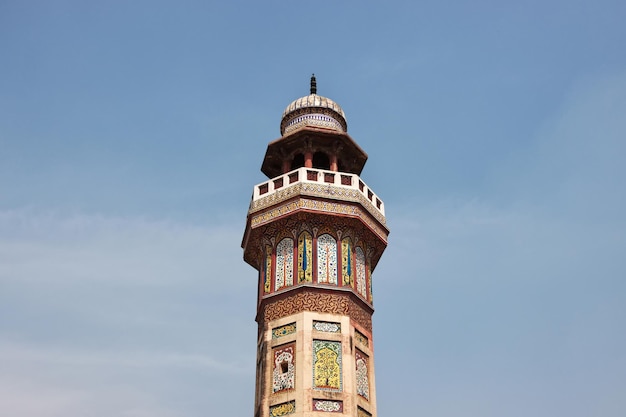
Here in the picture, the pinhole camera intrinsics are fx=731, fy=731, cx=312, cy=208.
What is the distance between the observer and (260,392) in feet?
62.7

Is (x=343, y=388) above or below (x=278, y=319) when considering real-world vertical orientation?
below

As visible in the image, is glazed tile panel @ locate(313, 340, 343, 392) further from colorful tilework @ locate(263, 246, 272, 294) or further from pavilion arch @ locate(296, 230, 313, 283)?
colorful tilework @ locate(263, 246, 272, 294)

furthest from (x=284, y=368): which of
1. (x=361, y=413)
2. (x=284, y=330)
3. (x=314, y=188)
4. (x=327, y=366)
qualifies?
(x=314, y=188)

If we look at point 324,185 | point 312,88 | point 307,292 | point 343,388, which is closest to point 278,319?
point 307,292

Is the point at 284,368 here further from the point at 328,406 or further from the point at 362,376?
the point at 362,376

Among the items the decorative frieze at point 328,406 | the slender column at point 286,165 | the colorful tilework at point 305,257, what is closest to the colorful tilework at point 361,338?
the colorful tilework at point 305,257

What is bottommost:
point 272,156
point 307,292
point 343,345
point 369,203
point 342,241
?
point 343,345

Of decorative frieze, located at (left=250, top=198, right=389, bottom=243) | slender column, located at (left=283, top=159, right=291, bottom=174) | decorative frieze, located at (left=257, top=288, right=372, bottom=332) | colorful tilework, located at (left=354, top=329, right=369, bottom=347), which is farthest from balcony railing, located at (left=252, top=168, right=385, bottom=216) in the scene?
colorful tilework, located at (left=354, top=329, right=369, bottom=347)

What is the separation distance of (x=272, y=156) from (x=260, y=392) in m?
7.79

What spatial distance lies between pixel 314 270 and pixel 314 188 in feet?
8.10

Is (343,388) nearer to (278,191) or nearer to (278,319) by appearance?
(278,319)

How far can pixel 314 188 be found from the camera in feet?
68.3

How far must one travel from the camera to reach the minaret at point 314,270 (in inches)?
720

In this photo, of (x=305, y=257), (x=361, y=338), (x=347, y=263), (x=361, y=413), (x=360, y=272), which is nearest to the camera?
(x=361, y=413)
